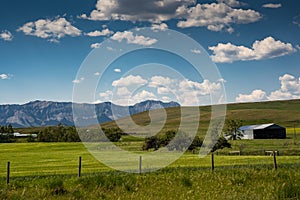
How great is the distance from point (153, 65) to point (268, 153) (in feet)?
126

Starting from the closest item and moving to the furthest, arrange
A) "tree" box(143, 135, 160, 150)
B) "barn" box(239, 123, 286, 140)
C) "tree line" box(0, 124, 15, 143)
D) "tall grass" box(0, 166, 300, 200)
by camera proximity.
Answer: "tall grass" box(0, 166, 300, 200)
"tree" box(143, 135, 160, 150)
"barn" box(239, 123, 286, 140)
"tree line" box(0, 124, 15, 143)

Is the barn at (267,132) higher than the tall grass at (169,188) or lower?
higher

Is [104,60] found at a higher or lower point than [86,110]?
higher

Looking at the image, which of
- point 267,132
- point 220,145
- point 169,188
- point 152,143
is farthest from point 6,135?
point 169,188

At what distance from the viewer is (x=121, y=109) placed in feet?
92.0

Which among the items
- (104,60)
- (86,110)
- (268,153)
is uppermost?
(104,60)

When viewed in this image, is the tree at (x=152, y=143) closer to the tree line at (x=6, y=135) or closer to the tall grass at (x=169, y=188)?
the tall grass at (x=169, y=188)

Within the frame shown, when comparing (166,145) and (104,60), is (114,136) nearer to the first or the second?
(166,145)

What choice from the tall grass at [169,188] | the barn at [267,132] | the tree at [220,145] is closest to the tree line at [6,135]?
the barn at [267,132]

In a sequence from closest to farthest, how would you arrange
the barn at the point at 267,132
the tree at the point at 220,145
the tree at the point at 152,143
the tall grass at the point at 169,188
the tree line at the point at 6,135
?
the tall grass at the point at 169,188, the tree at the point at 220,145, the tree at the point at 152,143, the barn at the point at 267,132, the tree line at the point at 6,135

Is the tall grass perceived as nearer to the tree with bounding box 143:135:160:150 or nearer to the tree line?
the tree with bounding box 143:135:160:150

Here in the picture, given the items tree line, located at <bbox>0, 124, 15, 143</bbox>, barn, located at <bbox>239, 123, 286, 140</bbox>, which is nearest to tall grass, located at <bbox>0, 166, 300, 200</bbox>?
barn, located at <bbox>239, 123, 286, 140</bbox>

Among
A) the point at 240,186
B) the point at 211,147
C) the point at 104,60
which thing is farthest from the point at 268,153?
the point at 240,186

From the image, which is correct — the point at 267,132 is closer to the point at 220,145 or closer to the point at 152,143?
the point at 220,145
